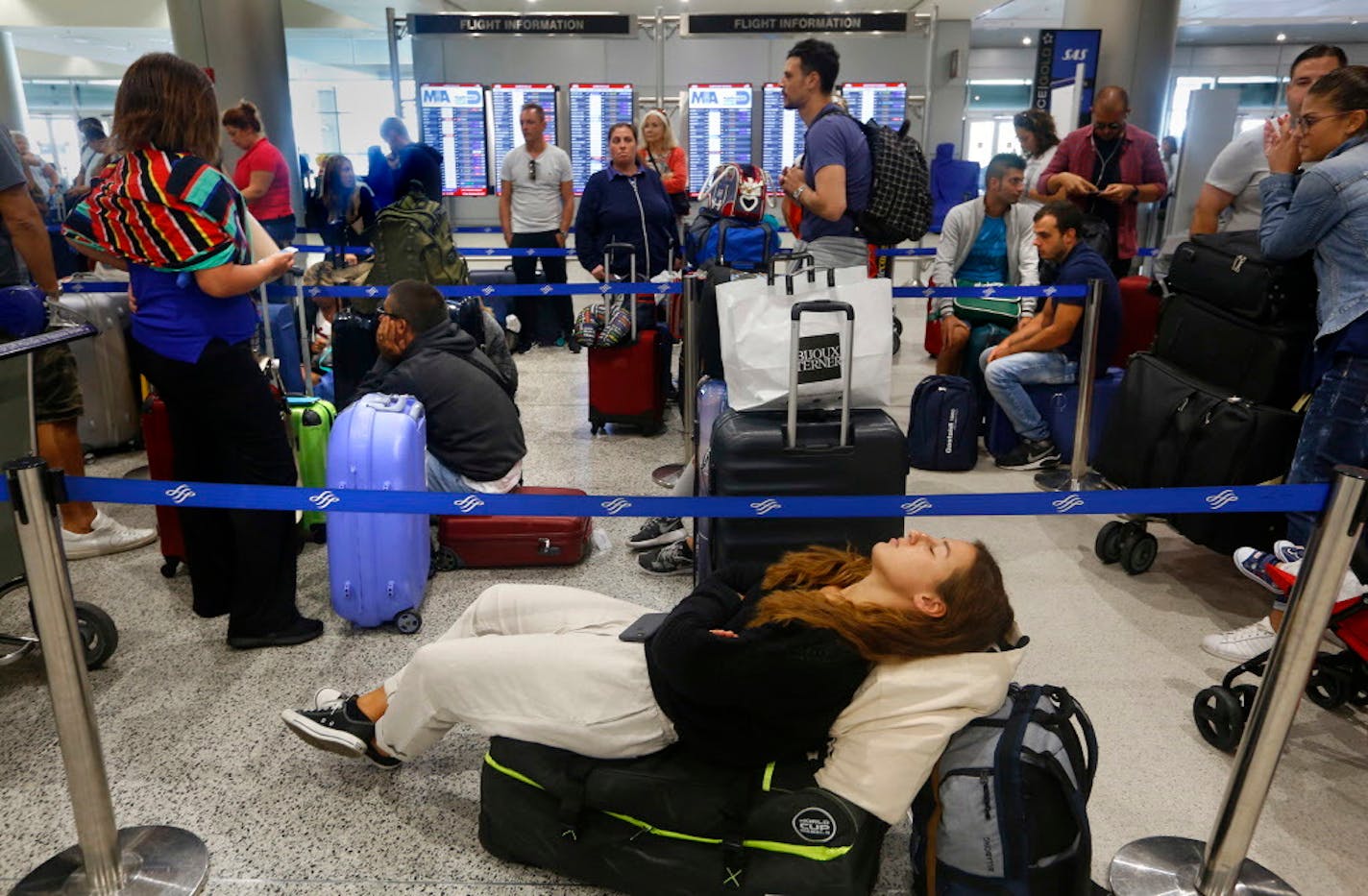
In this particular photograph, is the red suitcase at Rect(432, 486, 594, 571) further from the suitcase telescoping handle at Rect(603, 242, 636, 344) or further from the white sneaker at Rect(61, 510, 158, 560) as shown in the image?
the suitcase telescoping handle at Rect(603, 242, 636, 344)

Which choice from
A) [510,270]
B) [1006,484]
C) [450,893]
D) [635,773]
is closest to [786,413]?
[635,773]

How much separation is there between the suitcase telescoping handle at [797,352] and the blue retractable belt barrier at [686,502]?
0.51 meters

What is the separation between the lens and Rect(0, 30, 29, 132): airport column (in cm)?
1402

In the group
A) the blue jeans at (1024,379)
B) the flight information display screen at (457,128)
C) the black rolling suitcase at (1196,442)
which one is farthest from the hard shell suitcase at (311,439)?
the flight information display screen at (457,128)

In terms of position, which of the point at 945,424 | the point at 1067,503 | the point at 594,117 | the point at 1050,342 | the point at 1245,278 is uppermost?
the point at 594,117

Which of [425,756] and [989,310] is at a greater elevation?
[989,310]

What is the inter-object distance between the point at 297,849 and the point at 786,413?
172 centimetres

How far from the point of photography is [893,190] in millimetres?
4141

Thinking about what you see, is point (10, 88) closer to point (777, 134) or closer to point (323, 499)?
point (777, 134)

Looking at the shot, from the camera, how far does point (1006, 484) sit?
5.07 meters

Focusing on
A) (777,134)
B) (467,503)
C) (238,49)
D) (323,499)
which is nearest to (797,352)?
(467,503)

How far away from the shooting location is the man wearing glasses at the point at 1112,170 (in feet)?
19.0

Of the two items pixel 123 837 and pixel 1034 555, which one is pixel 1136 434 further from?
pixel 123 837

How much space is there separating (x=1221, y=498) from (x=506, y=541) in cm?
257
